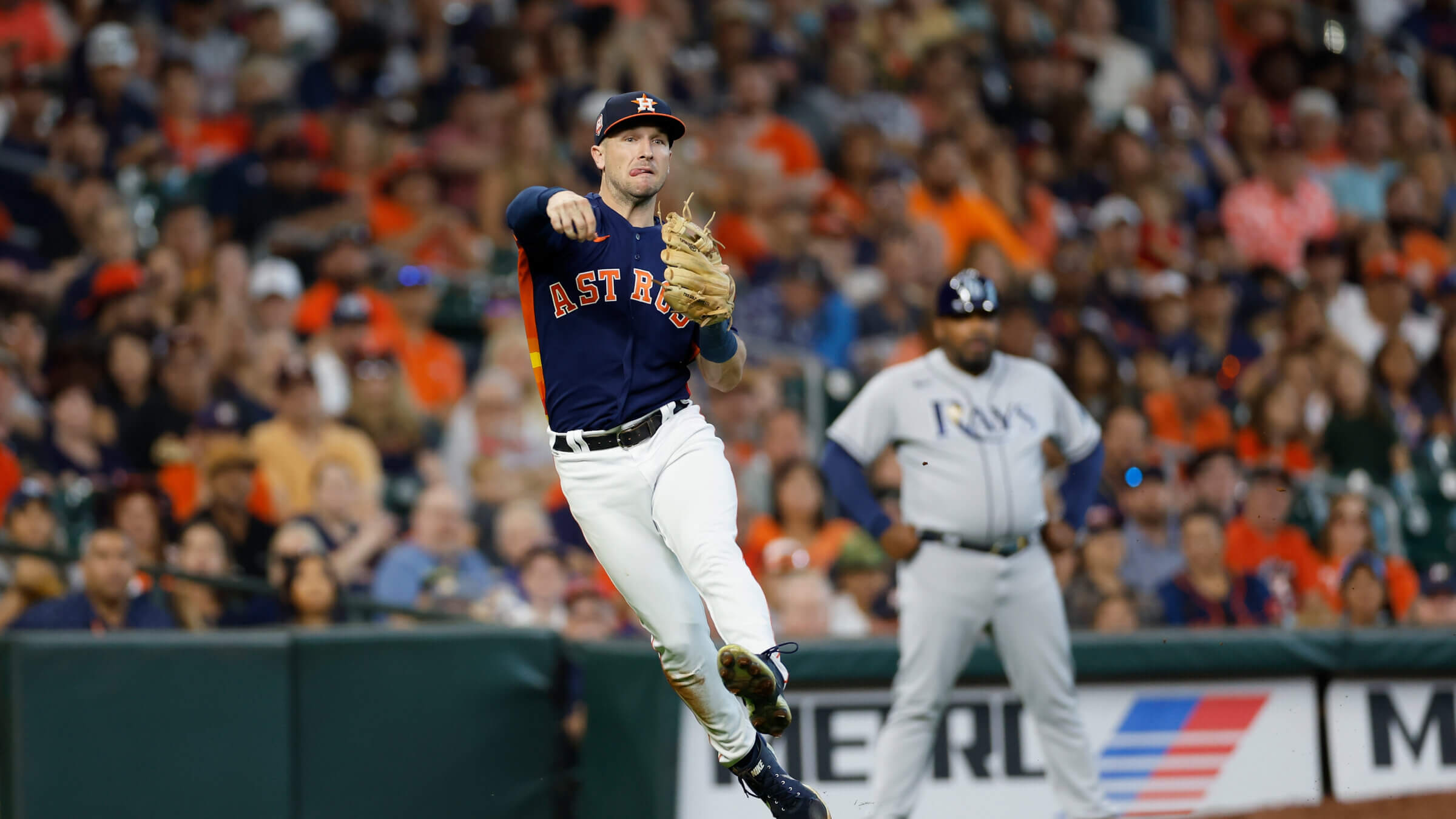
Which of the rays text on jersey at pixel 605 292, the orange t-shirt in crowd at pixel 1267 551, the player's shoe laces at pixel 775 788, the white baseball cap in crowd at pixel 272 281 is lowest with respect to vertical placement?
the player's shoe laces at pixel 775 788

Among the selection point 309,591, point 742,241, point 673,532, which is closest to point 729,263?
point 742,241

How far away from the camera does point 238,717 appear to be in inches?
248

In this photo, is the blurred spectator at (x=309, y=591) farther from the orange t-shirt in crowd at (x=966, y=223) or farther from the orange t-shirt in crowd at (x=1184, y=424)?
the orange t-shirt in crowd at (x=966, y=223)

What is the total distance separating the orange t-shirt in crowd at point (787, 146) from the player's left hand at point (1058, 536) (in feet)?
16.7

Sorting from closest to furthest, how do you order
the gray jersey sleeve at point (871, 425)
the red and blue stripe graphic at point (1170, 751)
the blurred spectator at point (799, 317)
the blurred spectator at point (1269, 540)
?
the gray jersey sleeve at point (871, 425), the red and blue stripe graphic at point (1170, 751), the blurred spectator at point (1269, 540), the blurred spectator at point (799, 317)

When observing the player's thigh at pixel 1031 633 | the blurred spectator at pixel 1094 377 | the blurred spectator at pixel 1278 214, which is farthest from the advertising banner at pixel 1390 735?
the blurred spectator at pixel 1278 214

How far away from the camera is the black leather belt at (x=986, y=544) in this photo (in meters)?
6.01

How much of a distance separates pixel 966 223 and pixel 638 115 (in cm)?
669

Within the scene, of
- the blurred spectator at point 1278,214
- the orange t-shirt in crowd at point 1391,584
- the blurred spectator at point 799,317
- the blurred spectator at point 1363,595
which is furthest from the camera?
the blurred spectator at point 1278,214

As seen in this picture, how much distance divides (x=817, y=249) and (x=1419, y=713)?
4771 millimetres

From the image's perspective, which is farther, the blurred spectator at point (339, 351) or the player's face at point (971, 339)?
the blurred spectator at point (339, 351)

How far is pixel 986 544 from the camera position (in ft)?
19.7

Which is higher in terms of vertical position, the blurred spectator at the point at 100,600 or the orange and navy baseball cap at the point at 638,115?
the orange and navy baseball cap at the point at 638,115

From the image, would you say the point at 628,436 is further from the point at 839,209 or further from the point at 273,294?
the point at 839,209
